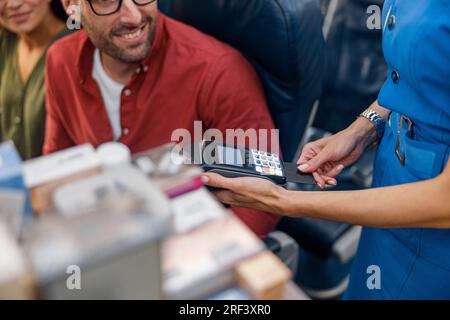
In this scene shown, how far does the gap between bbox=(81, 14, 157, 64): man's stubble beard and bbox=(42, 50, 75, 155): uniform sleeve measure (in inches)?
7.6

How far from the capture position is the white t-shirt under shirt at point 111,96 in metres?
1.29

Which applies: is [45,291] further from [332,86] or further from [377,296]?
[332,86]

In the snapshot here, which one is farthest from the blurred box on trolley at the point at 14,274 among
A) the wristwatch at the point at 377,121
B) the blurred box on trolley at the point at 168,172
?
the wristwatch at the point at 377,121

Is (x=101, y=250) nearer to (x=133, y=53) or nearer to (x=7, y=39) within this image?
(x=133, y=53)

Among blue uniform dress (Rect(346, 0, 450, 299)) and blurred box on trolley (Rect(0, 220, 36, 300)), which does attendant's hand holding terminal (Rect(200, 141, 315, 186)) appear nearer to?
blue uniform dress (Rect(346, 0, 450, 299))

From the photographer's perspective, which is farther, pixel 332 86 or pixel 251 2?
pixel 332 86

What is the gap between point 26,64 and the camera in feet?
4.94

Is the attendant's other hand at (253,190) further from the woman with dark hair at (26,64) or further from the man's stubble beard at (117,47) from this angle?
the woman with dark hair at (26,64)

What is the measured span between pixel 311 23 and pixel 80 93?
0.61m

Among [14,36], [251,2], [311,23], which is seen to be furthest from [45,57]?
[311,23]

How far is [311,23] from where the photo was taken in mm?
1117

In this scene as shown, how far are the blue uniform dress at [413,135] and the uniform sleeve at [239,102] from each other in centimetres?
26

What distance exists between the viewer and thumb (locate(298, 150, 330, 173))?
1046 mm

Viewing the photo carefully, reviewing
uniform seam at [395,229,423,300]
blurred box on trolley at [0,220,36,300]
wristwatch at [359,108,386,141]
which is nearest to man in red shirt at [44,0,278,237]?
wristwatch at [359,108,386,141]
